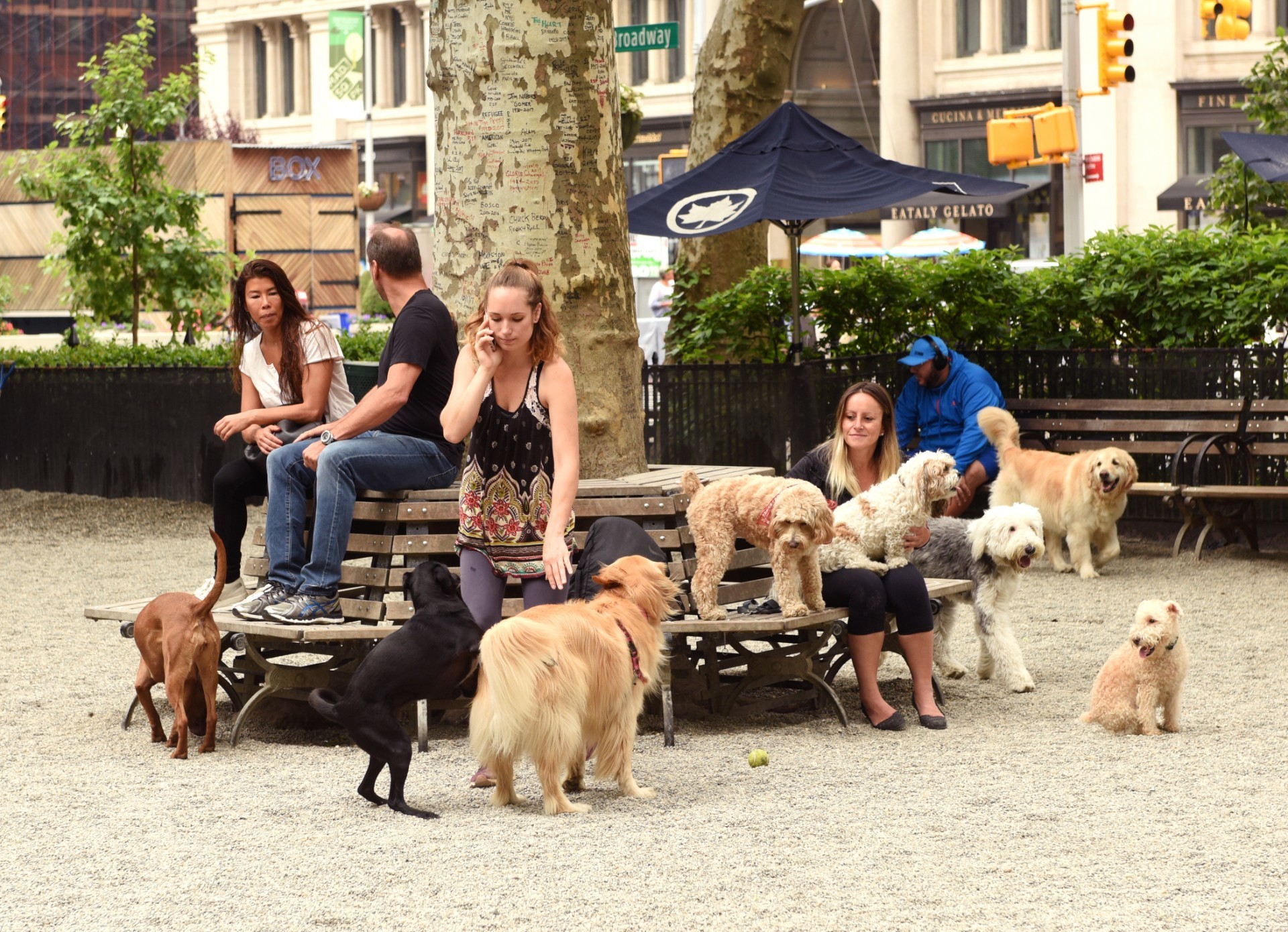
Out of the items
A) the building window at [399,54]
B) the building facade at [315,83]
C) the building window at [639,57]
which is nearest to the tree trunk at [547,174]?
the building window at [639,57]

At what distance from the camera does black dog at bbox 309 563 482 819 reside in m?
5.53

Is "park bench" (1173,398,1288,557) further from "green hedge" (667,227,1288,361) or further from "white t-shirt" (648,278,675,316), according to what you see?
"white t-shirt" (648,278,675,316)

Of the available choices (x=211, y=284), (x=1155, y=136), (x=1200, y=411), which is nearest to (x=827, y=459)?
(x=1200, y=411)

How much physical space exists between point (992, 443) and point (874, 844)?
652 cm

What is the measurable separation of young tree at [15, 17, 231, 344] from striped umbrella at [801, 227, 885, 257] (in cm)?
1935

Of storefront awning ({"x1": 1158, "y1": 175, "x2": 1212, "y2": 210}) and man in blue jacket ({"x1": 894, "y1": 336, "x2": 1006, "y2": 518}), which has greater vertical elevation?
storefront awning ({"x1": 1158, "y1": 175, "x2": 1212, "y2": 210})

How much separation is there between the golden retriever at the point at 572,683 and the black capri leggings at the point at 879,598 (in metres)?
1.24

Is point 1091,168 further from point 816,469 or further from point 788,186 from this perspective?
point 816,469

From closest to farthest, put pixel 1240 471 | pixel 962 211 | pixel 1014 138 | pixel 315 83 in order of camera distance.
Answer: pixel 1240 471 → pixel 1014 138 → pixel 962 211 → pixel 315 83

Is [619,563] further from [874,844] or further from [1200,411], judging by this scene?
[1200,411]

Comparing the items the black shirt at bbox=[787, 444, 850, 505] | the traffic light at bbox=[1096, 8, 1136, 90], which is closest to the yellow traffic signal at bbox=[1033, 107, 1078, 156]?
the traffic light at bbox=[1096, 8, 1136, 90]

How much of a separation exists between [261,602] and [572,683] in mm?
1871

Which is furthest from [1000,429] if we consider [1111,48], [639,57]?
[639,57]

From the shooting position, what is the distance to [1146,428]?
484 inches
